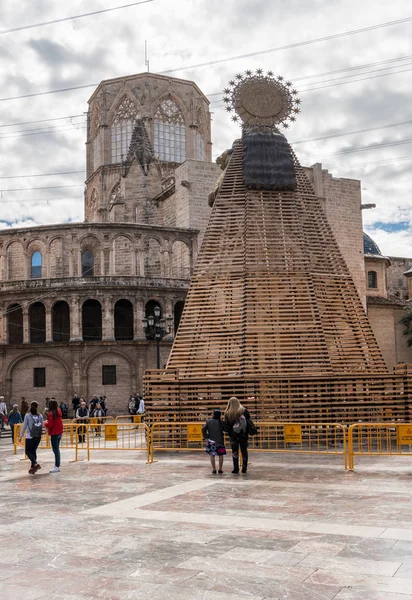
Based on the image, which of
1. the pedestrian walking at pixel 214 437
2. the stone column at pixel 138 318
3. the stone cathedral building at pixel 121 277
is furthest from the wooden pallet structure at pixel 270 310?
the stone cathedral building at pixel 121 277

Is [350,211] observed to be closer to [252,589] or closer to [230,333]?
[230,333]

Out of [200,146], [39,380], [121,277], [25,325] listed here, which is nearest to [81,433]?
[39,380]

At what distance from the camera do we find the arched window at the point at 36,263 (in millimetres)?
42531

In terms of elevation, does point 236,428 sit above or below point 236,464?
above

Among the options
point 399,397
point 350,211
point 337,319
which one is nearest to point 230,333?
point 337,319

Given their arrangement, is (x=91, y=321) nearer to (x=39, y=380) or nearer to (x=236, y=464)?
(x=39, y=380)

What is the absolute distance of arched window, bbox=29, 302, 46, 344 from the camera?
4116 centimetres

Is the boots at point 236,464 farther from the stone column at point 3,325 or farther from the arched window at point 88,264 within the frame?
the arched window at point 88,264

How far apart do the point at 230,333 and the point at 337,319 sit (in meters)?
3.04

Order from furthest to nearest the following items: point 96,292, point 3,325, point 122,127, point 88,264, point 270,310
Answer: point 122,127 → point 88,264 → point 3,325 → point 96,292 → point 270,310

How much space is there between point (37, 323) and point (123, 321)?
205 inches

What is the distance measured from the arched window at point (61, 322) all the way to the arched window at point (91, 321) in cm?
101

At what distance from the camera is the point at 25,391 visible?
38.2 m

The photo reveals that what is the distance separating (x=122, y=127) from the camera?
55.8m
